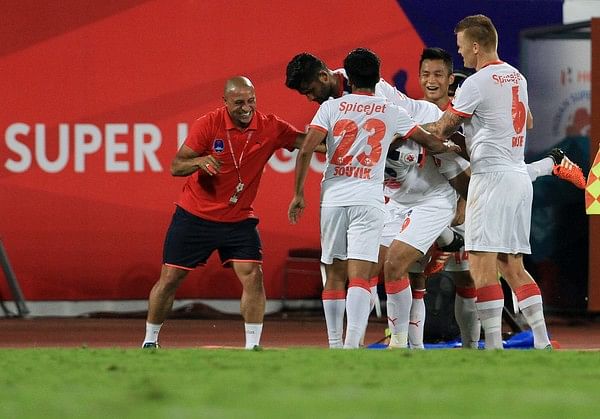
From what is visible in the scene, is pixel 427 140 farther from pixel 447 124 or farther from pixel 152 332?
pixel 152 332

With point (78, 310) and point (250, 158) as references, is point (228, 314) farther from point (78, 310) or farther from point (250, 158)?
point (250, 158)

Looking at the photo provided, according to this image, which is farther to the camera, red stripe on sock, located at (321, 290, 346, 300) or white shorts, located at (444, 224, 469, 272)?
white shorts, located at (444, 224, 469, 272)

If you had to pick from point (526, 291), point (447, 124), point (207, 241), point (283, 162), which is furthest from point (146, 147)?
point (526, 291)

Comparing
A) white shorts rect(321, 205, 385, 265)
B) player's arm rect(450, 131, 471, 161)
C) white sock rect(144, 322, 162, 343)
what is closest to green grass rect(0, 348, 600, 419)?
white shorts rect(321, 205, 385, 265)

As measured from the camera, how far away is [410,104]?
853 centimetres

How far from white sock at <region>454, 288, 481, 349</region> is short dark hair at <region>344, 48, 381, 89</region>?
1.73m

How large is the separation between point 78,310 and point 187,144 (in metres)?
4.74

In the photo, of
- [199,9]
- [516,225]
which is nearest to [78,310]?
[199,9]

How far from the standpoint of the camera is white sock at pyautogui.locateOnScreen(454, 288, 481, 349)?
29.0 ft

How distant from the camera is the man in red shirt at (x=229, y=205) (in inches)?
338

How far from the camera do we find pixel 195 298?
42.4ft

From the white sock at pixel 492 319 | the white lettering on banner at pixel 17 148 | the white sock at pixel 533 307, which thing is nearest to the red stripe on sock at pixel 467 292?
the white sock at pixel 492 319

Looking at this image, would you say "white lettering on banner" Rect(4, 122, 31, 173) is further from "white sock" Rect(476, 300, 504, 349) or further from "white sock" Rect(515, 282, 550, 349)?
"white sock" Rect(515, 282, 550, 349)

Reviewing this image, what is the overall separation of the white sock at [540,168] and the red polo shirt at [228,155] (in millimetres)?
1564
